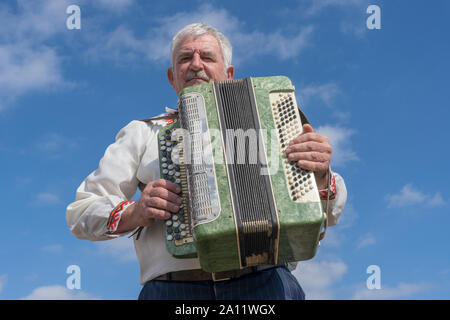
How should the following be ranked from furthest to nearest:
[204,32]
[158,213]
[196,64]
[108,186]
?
1. [204,32]
2. [196,64]
3. [108,186]
4. [158,213]

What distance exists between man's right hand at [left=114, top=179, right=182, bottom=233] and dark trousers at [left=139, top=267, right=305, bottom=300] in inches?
17.7

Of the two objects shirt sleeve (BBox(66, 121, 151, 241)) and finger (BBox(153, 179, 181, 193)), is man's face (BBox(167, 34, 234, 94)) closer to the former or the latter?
shirt sleeve (BBox(66, 121, 151, 241))

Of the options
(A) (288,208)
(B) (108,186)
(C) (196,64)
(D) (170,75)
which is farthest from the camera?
(D) (170,75)

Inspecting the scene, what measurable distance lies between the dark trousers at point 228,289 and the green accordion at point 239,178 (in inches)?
9.1

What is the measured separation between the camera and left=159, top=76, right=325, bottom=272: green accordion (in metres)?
3.22

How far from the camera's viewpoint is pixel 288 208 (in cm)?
326

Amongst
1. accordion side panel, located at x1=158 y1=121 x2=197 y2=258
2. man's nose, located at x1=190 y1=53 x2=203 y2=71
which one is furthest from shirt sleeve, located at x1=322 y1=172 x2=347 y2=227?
man's nose, located at x1=190 y1=53 x2=203 y2=71

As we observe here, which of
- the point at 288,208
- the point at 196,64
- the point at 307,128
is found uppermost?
the point at 196,64

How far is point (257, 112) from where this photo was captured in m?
3.57

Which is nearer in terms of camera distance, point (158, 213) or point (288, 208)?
point (288, 208)

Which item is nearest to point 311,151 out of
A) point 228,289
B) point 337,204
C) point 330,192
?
point 330,192

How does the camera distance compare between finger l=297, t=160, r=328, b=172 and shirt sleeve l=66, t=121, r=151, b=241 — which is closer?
finger l=297, t=160, r=328, b=172

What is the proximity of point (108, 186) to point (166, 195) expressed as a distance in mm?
619

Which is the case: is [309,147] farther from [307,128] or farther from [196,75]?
[196,75]
